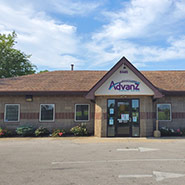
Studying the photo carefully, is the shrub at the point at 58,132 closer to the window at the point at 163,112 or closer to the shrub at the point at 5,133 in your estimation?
the shrub at the point at 5,133

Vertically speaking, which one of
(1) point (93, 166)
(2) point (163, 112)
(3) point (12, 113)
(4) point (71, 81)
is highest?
(4) point (71, 81)

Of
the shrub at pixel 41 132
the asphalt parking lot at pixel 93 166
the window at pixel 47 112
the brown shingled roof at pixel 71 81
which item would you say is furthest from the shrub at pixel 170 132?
the shrub at pixel 41 132

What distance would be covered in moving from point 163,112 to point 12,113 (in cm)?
1067

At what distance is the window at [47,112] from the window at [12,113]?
171 cm

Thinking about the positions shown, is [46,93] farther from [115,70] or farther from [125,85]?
[125,85]

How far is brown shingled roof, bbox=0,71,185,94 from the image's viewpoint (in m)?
15.1

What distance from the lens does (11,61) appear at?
113 ft

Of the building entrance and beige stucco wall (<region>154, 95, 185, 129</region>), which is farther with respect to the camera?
beige stucco wall (<region>154, 95, 185, 129</region>)

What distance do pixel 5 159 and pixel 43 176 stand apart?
2.83m

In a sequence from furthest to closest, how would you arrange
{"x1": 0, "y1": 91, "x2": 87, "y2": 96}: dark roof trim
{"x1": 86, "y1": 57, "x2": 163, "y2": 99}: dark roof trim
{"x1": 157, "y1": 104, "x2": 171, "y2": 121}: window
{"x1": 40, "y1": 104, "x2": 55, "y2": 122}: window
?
{"x1": 40, "y1": 104, "x2": 55, "y2": 122}: window
{"x1": 157, "y1": 104, "x2": 171, "y2": 121}: window
{"x1": 0, "y1": 91, "x2": 87, "y2": 96}: dark roof trim
{"x1": 86, "y1": 57, "x2": 163, "y2": 99}: dark roof trim

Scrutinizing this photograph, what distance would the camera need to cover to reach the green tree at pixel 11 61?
33594 millimetres

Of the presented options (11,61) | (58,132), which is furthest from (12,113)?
(11,61)

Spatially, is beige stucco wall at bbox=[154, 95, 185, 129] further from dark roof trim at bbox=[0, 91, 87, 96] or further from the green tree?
the green tree

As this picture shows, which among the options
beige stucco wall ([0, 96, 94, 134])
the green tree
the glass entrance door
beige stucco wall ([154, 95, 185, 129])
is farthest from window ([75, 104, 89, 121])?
the green tree
